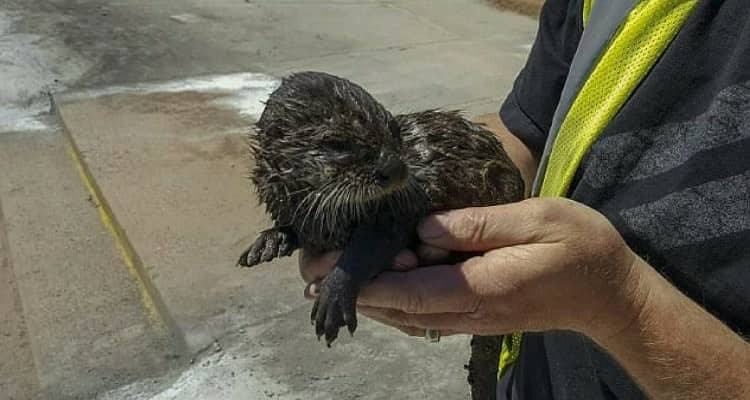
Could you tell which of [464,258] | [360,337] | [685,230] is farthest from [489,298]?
[360,337]

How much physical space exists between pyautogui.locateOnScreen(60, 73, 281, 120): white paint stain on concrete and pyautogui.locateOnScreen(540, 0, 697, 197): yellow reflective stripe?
4734 millimetres

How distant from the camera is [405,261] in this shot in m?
1.97

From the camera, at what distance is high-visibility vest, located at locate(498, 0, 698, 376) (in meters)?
1.78

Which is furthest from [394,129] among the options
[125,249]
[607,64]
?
[125,249]

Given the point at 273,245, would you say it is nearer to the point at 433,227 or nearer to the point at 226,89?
the point at 433,227

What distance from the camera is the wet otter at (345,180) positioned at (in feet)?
6.17

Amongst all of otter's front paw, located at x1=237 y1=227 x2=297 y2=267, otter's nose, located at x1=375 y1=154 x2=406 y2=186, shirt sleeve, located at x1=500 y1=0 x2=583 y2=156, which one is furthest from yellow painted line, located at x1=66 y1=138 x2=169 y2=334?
otter's nose, located at x1=375 y1=154 x2=406 y2=186

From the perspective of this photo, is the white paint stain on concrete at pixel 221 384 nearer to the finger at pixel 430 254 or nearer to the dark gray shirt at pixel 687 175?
the finger at pixel 430 254

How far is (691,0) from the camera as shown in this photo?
1.76 m

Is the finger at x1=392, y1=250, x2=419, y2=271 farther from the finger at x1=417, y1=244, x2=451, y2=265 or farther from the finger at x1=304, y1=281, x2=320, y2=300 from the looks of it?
the finger at x1=304, y1=281, x2=320, y2=300

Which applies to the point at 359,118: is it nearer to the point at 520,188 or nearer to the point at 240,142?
the point at 520,188

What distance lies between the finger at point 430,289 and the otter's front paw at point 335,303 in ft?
0.22

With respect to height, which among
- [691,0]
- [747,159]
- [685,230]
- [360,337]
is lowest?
[360,337]

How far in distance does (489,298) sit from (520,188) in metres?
0.64
